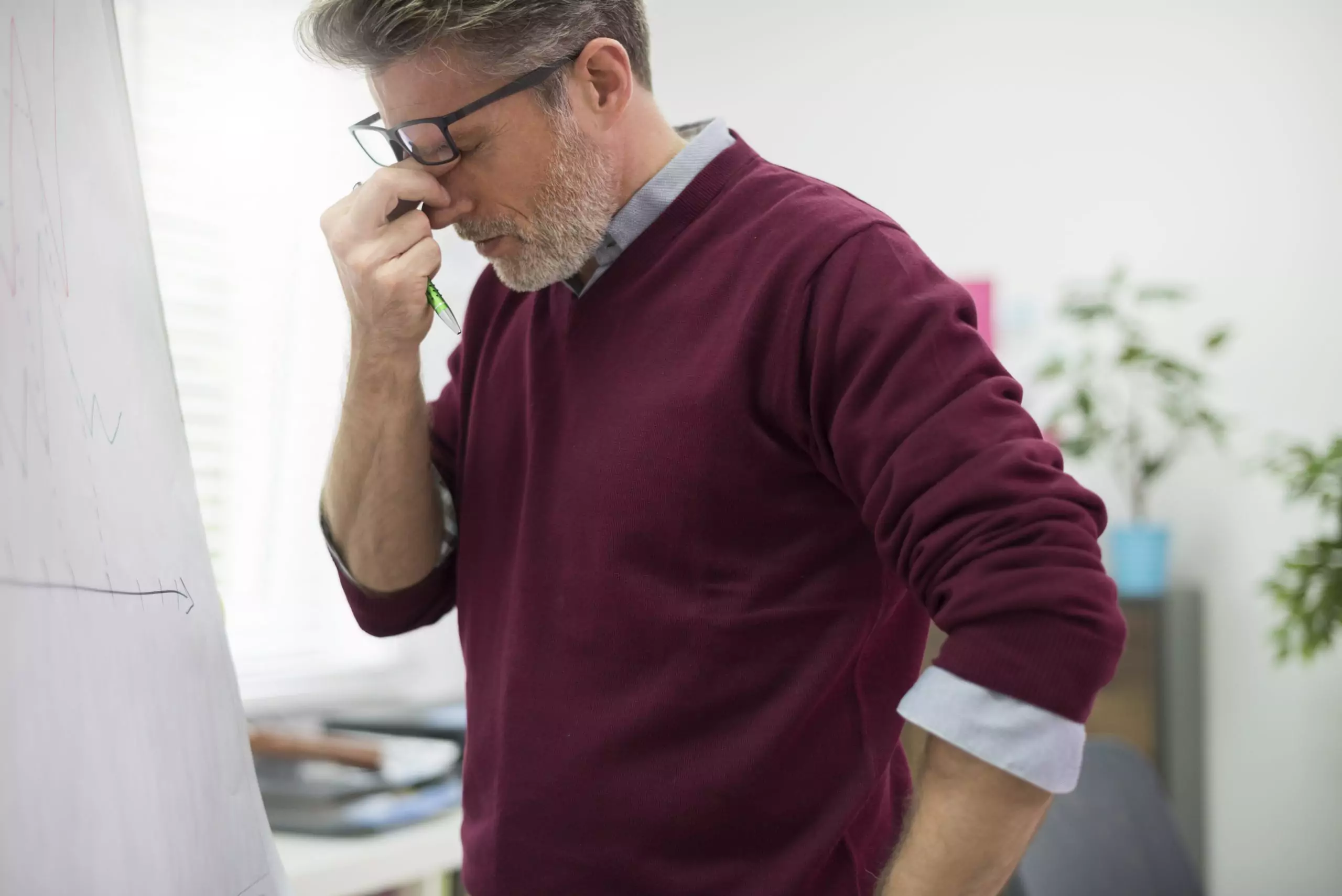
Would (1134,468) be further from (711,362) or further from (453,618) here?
(711,362)

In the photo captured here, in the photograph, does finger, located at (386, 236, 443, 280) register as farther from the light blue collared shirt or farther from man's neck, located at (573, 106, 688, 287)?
the light blue collared shirt

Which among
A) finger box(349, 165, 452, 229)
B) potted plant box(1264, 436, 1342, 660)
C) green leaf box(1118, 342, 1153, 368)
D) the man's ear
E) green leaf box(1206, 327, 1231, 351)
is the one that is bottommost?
potted plant box(1264, 436, 1342, 660)

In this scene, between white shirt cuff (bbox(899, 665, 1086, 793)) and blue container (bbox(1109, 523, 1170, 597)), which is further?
blue container (bbox(1109, 523, 1170, 597))

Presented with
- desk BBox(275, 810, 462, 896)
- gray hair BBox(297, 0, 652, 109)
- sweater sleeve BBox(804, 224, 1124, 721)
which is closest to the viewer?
sweater sleeve BBox(804, 224, 1124, 721)

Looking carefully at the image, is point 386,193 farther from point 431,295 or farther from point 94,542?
point 94,542

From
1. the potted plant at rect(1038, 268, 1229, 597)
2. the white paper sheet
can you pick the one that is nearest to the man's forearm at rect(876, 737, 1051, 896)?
the white paper sheet

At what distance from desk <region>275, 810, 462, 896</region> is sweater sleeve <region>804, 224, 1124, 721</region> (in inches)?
33.8

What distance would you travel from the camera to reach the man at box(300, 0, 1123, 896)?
711mm

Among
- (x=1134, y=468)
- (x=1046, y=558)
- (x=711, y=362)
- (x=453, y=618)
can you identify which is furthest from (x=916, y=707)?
(x=1134, y=468)

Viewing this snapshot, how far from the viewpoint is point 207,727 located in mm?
698

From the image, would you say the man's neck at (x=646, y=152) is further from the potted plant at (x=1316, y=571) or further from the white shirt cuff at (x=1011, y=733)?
the potted plant at (x=1316, y=571)

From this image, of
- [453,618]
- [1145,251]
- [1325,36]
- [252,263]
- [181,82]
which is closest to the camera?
[181,82]

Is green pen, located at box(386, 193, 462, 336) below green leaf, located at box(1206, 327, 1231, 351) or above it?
above

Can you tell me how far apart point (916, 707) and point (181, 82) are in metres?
1.84
